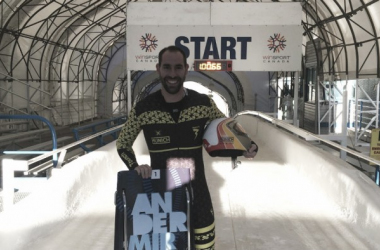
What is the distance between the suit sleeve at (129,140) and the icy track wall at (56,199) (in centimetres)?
121

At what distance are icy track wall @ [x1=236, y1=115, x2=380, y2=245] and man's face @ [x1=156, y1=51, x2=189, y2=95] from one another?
2.14 metres

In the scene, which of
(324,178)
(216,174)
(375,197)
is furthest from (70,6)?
(375,197)

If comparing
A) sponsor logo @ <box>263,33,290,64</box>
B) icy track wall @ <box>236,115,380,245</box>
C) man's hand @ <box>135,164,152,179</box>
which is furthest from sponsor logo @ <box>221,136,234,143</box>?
sponsor logo @ <box>263,33,290,64</box>

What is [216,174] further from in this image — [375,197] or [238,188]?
[375,197]

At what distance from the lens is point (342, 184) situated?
432 centimetres

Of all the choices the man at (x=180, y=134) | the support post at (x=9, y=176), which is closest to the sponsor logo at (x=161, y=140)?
the man at (x=180, y=134)

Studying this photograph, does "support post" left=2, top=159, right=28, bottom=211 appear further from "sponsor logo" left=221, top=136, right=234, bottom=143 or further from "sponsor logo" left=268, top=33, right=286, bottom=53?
"sponsor logo" left=268, top=33, right=286, bottom=53

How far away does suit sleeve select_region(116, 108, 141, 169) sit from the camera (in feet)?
7.98

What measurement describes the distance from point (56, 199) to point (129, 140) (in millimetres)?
1785

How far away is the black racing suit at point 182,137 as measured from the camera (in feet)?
7.78

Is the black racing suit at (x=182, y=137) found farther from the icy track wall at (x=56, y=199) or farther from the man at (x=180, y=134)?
the icy track wall at (x=56, y=199)

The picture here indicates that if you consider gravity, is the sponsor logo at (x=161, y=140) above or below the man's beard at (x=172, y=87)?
below

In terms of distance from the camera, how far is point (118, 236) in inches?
87.8

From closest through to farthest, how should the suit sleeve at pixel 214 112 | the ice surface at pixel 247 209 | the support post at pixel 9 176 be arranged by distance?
the suit sleeve at pixel 214 112, the ice surface at pixel 247 209, the support post at pixel 9 176
